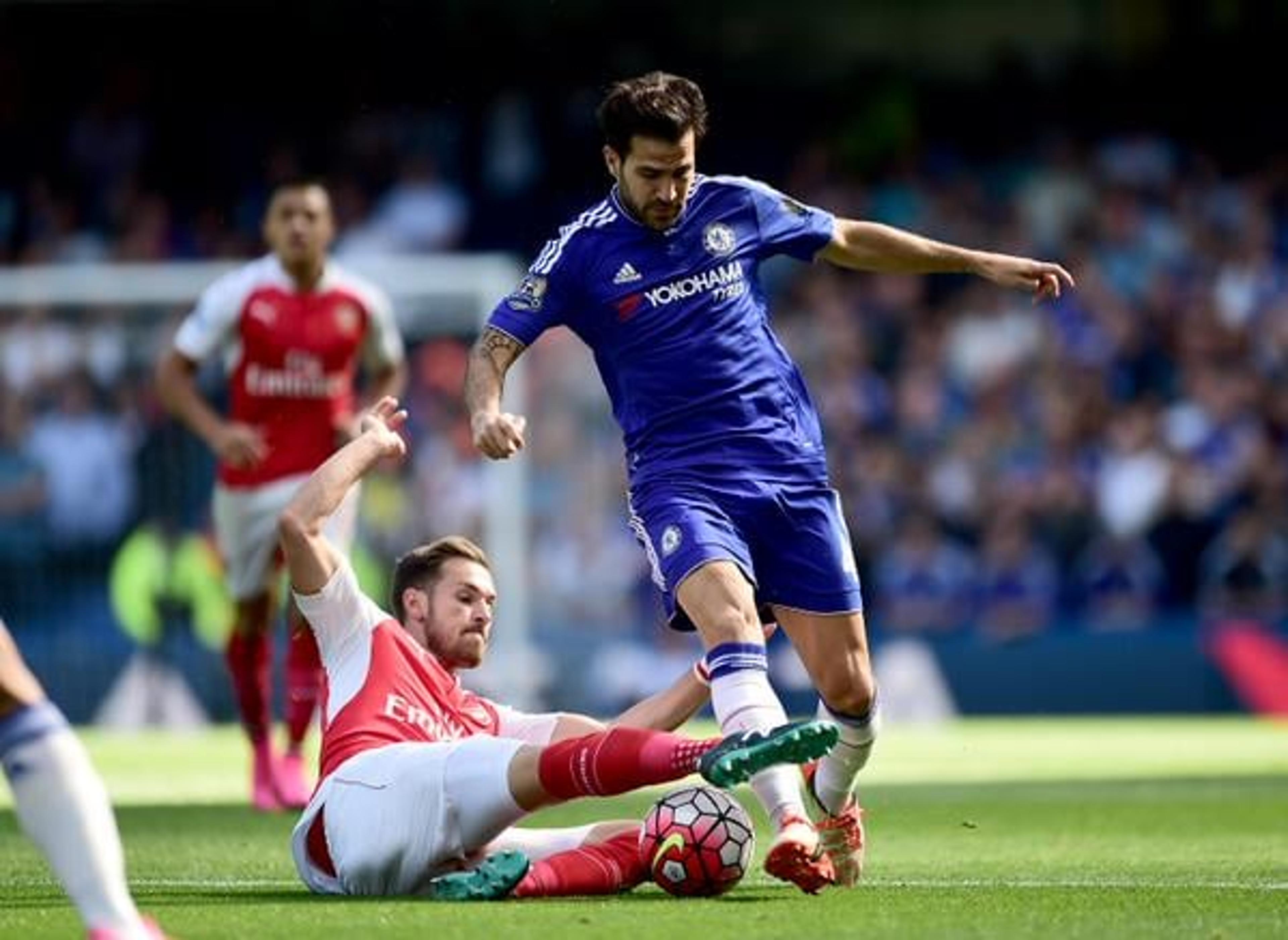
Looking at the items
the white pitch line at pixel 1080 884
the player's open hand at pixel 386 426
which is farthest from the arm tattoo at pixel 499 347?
the white pitch line at pixel 1080 884

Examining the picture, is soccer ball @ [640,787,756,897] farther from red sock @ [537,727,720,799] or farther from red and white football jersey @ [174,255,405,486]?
red and white football jersey @ [174,255,405,486]

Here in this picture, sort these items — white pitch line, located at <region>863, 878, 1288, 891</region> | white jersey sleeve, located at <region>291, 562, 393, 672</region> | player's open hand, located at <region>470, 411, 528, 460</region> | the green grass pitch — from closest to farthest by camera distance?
the green grass pitch < player's open hand, located at <region>470, 411, 528, 460</region> < white jersey sleeve, located at <region>291, 562, 393, 672</region> < white pitch line, located at <region>863, 878, 1288, 891</region>

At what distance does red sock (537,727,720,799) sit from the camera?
7.02m

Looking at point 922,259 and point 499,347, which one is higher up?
→ point 922,259

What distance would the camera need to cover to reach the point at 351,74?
27109 mm

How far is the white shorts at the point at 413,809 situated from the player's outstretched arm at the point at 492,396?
79cm

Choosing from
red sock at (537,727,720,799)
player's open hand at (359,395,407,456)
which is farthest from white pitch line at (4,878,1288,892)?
player's open hand at (359,395,407,456)

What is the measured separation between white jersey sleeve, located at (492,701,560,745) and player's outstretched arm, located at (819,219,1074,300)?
1680mm

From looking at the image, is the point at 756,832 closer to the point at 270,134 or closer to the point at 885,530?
the point at 885,530

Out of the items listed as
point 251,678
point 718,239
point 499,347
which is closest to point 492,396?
point 499,347

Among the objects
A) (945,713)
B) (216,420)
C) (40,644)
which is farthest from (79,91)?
(216,420)

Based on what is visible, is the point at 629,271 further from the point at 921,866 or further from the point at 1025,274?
the point at 921,866

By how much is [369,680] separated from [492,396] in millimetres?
872

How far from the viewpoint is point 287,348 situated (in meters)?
12.9
